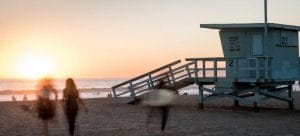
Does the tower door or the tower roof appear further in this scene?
the tower door

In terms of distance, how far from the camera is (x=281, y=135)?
14.9 m

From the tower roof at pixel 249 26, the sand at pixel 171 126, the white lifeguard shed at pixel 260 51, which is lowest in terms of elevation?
the sand at pixel 171 126

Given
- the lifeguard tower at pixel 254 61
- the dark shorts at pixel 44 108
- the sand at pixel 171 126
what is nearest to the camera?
the dark shorts at pixel 44 108

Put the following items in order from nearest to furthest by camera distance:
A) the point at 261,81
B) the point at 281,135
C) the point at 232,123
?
the point at 281,135, the point at 232,123, the point at 261,81

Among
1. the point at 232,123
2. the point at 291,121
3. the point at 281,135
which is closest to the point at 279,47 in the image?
the point at 291,121

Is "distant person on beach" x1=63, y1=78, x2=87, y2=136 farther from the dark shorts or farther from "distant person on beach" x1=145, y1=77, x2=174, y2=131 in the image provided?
"distant person on beach" x1=145, y1=77, x2=174, y2=131

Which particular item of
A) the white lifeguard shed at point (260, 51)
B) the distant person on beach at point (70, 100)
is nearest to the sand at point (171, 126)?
the distant person on beach at point (70, 100)

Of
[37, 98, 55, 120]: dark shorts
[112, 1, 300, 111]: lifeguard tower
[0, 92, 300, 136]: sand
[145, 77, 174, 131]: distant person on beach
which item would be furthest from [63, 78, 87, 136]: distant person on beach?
[112, 1, 300, 111]: lifeguard tower

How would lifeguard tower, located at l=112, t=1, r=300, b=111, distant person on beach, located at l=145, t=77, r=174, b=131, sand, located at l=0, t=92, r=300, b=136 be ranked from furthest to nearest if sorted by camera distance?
lifeguard tower, located at l=112, t=1, r=300, b=111
sand, located at l=0, t=92, r=300, b=136
distant person on beach, located at l=145, t=77, r=174, b=131

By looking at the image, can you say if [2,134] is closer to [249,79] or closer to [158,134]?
[158,134]

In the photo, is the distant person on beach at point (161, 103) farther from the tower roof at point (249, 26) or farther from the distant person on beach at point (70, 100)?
the tower roof at point (249, 26)

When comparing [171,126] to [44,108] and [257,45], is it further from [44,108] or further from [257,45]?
[257,45]

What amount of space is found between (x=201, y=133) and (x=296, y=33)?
1264 cm

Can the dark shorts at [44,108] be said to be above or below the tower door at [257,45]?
below
